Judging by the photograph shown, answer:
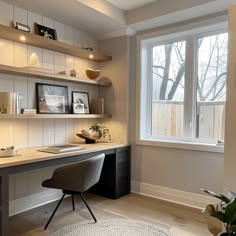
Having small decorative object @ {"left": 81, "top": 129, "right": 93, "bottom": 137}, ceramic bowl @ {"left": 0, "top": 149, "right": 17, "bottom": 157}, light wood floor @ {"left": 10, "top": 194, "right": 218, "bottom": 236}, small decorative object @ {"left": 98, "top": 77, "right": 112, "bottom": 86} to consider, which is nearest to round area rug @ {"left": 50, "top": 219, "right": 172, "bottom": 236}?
light wood floor @ {"left": 10, "top": 194, "right": 218, "bottom": 236}

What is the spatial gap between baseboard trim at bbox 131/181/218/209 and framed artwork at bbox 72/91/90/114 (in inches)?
51.1

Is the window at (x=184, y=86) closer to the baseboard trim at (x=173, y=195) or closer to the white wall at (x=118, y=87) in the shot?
the white wall at (x=118, y=87)

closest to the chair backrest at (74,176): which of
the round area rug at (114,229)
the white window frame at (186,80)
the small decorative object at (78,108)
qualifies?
the round area rug at (114,229)

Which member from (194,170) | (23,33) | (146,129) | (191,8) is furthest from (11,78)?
(194,170)

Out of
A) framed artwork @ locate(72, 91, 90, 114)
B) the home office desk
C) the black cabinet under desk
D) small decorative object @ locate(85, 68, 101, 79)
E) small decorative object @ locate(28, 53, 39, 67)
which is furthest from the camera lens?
small decorative object @ locate(85, 68, 101, 79)

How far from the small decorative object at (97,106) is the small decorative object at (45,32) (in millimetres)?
1064

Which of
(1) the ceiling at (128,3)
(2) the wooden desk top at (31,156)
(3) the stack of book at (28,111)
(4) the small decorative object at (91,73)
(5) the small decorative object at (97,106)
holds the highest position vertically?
(1) the ceiling at (128,3)

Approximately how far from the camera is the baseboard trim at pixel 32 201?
2.77 metres

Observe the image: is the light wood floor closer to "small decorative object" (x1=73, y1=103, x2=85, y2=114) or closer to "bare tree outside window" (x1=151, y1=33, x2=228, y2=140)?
"bare tree outside window" (x1=151, y1=33, x2=228, y2=140)

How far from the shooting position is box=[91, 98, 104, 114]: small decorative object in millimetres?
3605

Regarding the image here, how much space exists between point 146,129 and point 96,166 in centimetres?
127

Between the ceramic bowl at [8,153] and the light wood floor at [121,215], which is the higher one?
the ceramic bowl at [8,153]

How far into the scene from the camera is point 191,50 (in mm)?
3160

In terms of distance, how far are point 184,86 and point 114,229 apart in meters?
1.97
